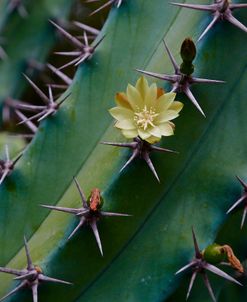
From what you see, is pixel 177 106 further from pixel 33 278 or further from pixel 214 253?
pixel 33 278

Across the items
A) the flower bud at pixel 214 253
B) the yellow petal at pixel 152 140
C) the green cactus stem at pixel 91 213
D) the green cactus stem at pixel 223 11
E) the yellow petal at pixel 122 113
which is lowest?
the flower bud at pixel 214 253

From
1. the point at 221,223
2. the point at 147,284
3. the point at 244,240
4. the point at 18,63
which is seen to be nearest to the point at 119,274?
the point at 147,284

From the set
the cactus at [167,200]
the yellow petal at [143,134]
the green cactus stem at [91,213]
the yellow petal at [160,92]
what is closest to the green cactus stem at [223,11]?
the cactus at [167,200]

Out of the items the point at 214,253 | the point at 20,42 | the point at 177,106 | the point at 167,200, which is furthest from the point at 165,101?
the point at 20,42

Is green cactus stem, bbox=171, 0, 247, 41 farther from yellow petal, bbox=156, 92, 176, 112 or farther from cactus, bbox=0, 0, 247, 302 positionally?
yellow petal, bbox=156, 92, 176, 112

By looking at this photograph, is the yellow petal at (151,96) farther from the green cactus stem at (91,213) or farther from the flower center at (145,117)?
the green cactus stem at (91,213)

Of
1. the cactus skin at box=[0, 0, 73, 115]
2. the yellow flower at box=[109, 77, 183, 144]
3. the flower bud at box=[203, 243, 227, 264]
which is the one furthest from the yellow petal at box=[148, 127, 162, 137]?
the cactus skin at box=[0, 0, 73, 115]

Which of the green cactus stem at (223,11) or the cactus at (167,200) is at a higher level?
the green cactus stem at (223,11)

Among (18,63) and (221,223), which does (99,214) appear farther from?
(18,63)

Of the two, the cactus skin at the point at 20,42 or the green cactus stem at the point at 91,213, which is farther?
the cactus skin at the point at 20,42
